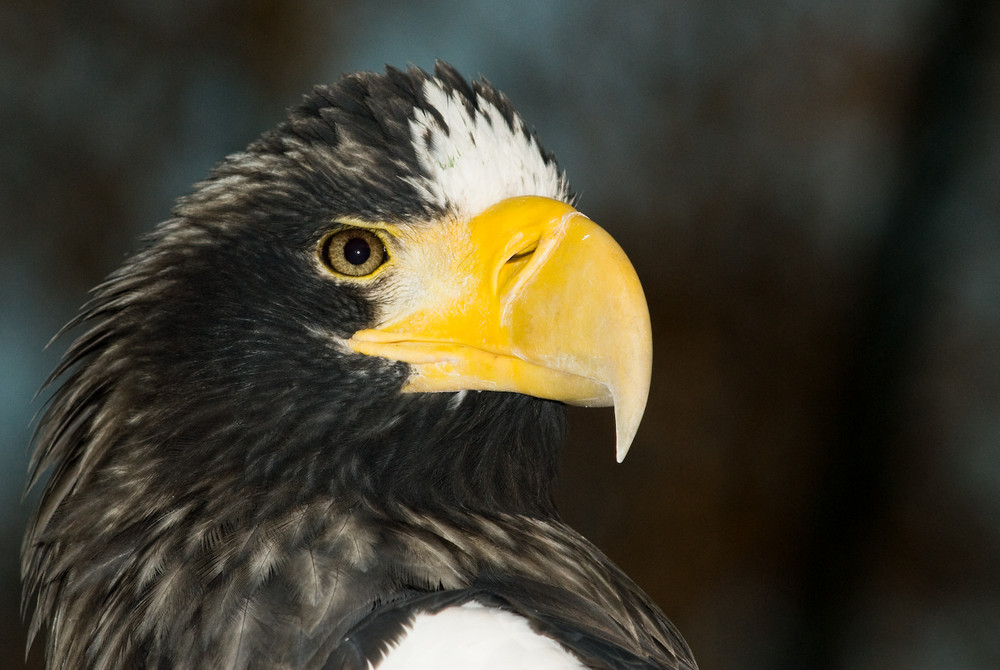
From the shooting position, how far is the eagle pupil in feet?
4.67

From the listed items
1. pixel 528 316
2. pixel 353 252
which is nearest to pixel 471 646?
pixel 528 316

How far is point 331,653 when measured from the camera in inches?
44.9

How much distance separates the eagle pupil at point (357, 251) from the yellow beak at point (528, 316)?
2.5 inches

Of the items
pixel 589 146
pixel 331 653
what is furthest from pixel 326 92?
pixel 589 146

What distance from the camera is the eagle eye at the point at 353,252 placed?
55.9 inches

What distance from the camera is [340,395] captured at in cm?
142

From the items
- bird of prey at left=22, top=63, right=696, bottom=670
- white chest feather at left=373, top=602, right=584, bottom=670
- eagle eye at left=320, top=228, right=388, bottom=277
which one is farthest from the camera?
eagle eye at left=320, top=228, right=388, bottom=277

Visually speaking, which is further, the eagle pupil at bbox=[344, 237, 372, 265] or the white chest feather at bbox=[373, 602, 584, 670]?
the eagle pupil at bbox=[344, 237, 372, 265]

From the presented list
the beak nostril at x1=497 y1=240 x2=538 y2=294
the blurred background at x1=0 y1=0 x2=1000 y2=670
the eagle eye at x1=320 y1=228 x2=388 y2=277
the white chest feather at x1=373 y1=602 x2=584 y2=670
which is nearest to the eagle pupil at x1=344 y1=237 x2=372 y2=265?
the eagle eye at x1=320 y1=228 x2=388 y2=277

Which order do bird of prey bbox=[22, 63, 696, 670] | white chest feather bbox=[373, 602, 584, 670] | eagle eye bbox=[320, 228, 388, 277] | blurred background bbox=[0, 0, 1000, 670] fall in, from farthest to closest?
blurred background bbox=[0, 0, 1000, 670] → eagle eye bbox=[320, 228, 388, 277] → bird of prey bbox=[22, 63, 696, 670] → white chest feather bbox=[373, 602, 584, 670]

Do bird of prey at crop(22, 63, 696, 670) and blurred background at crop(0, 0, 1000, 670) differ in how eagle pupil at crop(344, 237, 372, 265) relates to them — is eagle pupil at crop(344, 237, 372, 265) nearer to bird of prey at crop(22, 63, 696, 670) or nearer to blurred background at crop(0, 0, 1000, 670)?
bird of prey at crop(22, 63, 696, 670)

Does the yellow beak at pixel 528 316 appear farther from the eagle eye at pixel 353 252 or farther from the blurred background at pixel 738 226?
the blurred background at pixel 738 226

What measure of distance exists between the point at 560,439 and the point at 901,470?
4.07m

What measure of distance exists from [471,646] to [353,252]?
620mm
